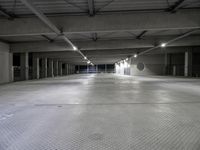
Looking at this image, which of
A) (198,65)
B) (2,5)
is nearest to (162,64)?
(198,65)

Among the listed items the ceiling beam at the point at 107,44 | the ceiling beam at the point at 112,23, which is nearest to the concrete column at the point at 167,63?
the ceiling beam at the point at 107,44

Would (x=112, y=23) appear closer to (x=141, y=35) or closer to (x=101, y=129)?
(x=141, y=35)

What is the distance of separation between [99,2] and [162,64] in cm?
2218

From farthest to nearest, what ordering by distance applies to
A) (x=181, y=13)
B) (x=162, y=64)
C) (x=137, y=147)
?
(x=162, y=64) → (x=181, y=13) → (x=137, y=147)

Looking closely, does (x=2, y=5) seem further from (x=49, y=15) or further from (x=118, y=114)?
(x=118, y=114)

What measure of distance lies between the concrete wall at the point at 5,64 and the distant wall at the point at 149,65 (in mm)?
17584

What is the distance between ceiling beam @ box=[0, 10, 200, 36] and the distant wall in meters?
18.8

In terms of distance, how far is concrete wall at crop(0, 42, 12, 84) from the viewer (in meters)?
12.1

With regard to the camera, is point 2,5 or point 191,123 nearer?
point 191,123

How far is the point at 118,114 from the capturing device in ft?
11.0

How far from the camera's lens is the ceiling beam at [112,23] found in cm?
696

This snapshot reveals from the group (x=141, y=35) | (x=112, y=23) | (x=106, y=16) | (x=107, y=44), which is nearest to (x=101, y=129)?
(x=112, y=23)

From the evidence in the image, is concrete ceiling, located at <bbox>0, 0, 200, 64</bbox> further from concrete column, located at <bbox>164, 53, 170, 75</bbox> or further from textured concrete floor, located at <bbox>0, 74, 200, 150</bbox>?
concrete column, located at <bbox>164, 53, 170, 75</bbox>

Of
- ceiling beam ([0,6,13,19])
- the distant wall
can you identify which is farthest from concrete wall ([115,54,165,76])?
ceiling beam ([0,6,13,19])
